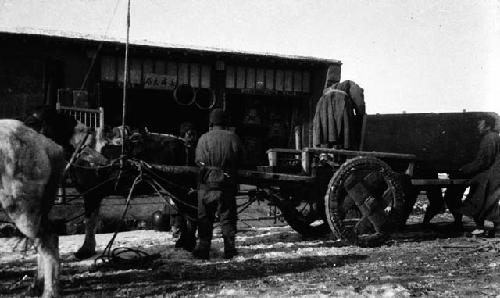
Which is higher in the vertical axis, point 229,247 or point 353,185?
point 353,185

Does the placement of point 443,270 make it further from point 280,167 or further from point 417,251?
point 280,167

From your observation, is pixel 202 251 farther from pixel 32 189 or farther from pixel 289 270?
pixel 32 189

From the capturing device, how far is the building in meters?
11.2

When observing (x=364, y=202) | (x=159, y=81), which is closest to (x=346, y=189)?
(x=364, y=202)

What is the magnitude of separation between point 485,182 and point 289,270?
15.7 feet

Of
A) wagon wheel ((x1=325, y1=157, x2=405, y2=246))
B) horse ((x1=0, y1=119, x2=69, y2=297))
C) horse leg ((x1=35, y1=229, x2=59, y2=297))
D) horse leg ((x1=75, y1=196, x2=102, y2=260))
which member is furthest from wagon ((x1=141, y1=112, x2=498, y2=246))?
horse leg ((x1=35, y1=229, x2=59, y2=297))

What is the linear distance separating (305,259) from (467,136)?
5.01 meters

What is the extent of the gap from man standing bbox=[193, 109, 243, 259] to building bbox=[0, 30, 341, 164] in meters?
5.99

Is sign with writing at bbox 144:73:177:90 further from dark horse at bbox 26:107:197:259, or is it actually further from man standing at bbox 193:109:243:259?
man standing at bbox 193:109:243:259

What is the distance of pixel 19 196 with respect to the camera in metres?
4.10

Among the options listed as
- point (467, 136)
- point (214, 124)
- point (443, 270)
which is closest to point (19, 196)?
point (214, 124)

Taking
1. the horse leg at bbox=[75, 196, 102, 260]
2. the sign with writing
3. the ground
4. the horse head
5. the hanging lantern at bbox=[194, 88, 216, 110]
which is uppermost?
the sign with writing

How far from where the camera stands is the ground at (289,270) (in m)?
4.57

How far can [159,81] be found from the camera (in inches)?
496
